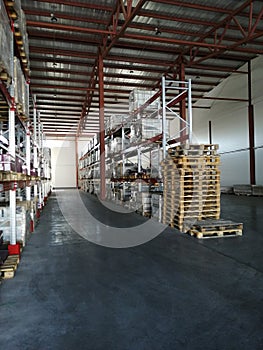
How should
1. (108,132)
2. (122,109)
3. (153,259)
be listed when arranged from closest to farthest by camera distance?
(153,259), (108,132), (122,109)

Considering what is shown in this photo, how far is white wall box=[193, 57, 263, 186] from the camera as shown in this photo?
51.5 ft

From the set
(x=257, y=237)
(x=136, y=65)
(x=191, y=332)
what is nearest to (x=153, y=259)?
(x=191, y=332)

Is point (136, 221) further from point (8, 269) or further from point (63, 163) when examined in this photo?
point (63, 163)

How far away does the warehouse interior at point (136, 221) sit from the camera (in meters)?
2.37

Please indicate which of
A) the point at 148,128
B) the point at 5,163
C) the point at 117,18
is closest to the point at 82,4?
the point at 117,18

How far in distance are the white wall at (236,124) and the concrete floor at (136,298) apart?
1269 centimetres

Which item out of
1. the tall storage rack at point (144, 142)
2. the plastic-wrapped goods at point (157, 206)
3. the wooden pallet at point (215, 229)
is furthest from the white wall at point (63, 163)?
the wooden pallet at point (215, 229)

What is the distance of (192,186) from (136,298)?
3.62 m

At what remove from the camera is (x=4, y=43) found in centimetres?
360

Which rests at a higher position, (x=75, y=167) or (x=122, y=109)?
(x=122, y=109)

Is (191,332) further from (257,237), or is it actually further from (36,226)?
(36,226)

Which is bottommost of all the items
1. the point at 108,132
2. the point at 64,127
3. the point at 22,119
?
the point at 22,119

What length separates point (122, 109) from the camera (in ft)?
76.1

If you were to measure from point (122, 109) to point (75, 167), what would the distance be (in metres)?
12.7
